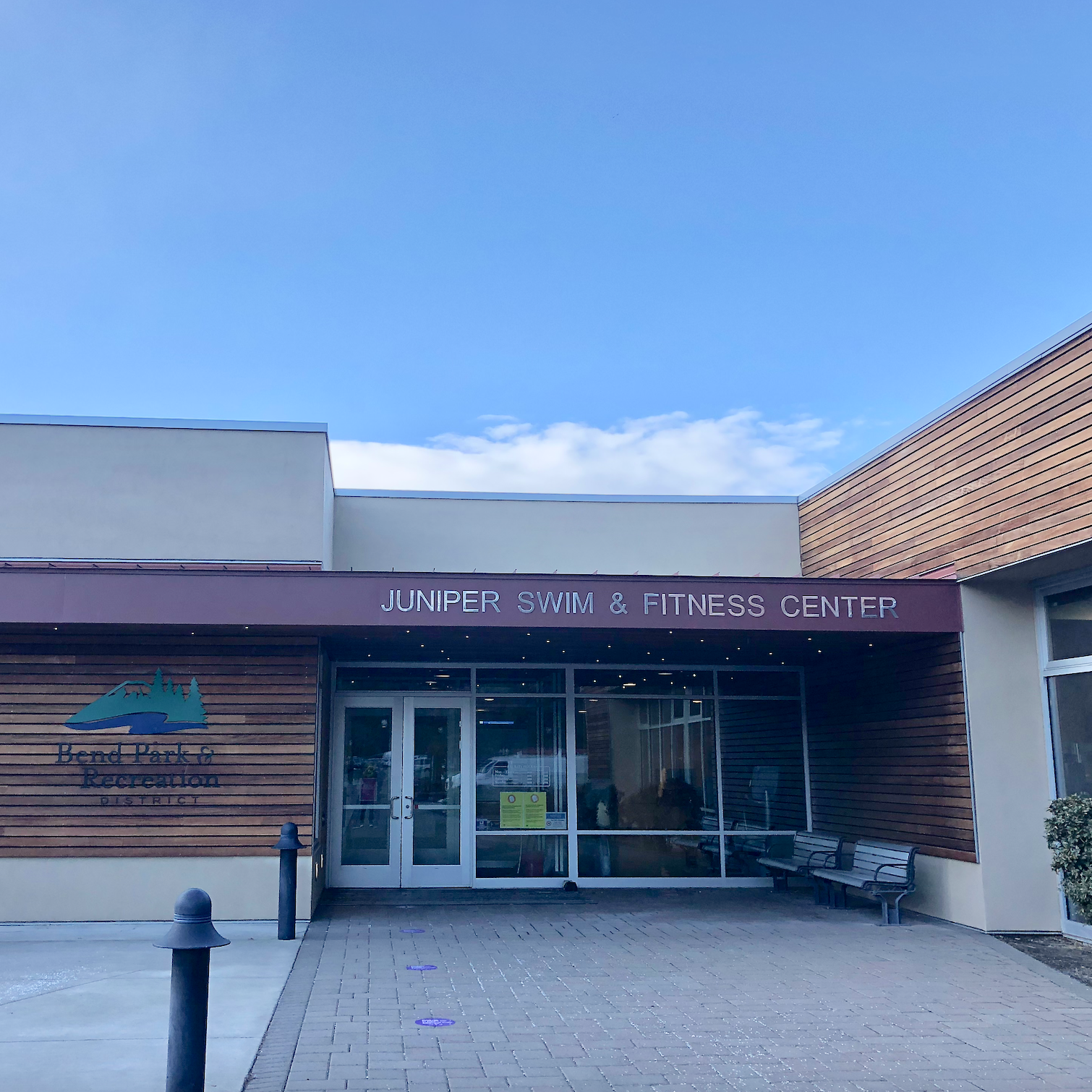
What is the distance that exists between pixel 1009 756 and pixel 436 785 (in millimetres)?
6634

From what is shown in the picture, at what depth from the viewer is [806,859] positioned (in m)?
12.6

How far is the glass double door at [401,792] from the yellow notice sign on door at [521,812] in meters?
0.43

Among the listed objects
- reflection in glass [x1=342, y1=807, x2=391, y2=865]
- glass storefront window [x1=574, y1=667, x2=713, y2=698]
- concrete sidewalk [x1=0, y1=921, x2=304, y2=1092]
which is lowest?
concrete sidewalk [x1=0, y1=921, x2=304, y2=1092]

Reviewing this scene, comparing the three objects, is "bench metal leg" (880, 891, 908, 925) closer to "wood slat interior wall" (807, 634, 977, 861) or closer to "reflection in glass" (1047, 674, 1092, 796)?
"wood slat interior wall" (807, 634, 977, 861)

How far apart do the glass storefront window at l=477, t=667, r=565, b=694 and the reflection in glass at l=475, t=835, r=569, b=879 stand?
1790mm

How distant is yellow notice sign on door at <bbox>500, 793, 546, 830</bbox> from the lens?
13195mm

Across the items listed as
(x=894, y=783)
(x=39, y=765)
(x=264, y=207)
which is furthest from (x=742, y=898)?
(x=264, y=207)

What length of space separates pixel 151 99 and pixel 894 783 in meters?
11.5

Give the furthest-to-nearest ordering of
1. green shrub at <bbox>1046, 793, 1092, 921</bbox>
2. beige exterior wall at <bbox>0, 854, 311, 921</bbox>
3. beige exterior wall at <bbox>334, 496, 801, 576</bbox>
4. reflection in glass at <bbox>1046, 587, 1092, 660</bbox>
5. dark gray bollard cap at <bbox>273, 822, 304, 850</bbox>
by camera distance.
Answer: beige exterior wall at <bbox>334, 496, 801, 576</bbox> < beige exterior wall at <bbox>0, 854, 311, 921</bbox> < reflection in glass at <bbox>1046, 587, 1092, 660</bbox> < dark gray bollard cap at <bbox>273, 822, 304, 850</bbox> < green shrub at <bbox>1046, 793, 1092, 921</bbox>

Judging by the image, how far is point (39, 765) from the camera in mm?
10398

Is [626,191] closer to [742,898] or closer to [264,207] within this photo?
[264,207]

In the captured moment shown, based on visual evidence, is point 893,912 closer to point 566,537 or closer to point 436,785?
point 436,785

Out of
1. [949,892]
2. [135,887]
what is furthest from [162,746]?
[949,892]

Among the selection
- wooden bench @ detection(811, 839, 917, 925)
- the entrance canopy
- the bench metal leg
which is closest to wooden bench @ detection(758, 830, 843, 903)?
wooden bench @ detection(811, 839, 917, 925)
